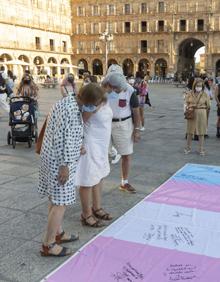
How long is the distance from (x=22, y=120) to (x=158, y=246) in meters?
5.50

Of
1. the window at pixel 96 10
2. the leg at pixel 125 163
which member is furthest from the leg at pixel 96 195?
Result: the window at pixel 96 10

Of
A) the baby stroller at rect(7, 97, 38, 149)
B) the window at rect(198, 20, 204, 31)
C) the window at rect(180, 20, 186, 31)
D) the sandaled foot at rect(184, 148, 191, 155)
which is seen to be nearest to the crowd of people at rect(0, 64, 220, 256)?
the sandaled foot at rect(184, 148, 191, 155)

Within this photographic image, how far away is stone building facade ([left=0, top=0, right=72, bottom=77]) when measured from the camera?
5226cm

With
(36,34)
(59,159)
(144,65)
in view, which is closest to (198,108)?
(59,159)

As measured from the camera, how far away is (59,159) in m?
3.63

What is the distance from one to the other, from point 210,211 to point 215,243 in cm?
90

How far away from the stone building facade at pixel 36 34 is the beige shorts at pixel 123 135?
1743 inches

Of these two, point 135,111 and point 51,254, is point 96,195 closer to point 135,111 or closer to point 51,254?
point 51,254

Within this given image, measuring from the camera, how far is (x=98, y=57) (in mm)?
64438

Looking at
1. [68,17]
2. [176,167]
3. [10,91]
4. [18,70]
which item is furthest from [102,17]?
[176,167]

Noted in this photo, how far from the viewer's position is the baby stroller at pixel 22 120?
880cm

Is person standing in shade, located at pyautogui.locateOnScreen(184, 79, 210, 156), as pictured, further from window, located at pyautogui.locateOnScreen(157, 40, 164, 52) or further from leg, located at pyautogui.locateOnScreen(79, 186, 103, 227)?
window, located at pyautogui.locateOnScreen(157, 40, 164, 52)

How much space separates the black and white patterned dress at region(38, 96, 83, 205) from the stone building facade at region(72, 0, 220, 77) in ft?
180

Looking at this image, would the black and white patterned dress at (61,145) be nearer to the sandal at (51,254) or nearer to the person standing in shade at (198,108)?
the sandal at (51,254)
